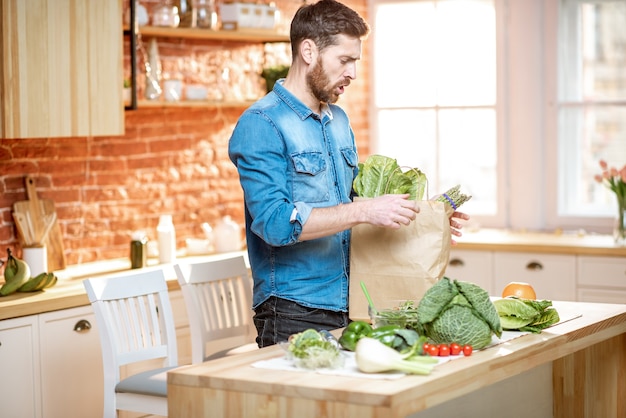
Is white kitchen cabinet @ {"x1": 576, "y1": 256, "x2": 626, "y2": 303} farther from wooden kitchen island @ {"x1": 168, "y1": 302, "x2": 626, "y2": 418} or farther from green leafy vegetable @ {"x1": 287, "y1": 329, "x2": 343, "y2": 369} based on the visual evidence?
green leafy vegetable @ {"x1": 287, "y1": 329, "x2": 343, "y2": 369}

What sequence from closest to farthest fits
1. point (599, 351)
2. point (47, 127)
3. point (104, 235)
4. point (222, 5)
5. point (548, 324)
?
point (548, 324) < point (599, 351) < point (47, 127) < point (104, 235) < point (222, 5)

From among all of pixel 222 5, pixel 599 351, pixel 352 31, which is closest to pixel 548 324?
pixel 599 351

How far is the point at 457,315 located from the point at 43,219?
8.63 feet

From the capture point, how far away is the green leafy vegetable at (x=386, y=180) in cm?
302

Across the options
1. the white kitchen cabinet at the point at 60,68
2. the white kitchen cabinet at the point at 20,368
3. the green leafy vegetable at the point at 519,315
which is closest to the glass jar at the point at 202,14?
the white kitchen cabinet at the point at 60,68

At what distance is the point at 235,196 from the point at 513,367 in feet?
11.2

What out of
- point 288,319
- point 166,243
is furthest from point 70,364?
point 288,319

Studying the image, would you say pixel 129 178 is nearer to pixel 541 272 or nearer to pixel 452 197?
pixel 541 272

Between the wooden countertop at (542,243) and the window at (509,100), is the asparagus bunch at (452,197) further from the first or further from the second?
the window at (509,100)

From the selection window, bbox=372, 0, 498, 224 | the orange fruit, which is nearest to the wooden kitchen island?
the orange fruit

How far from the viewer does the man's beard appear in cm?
310

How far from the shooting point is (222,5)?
5484mm

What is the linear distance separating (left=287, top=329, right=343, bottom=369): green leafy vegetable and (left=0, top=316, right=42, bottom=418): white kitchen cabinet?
182cm

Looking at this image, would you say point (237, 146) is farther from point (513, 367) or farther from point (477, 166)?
point (477, 166)
